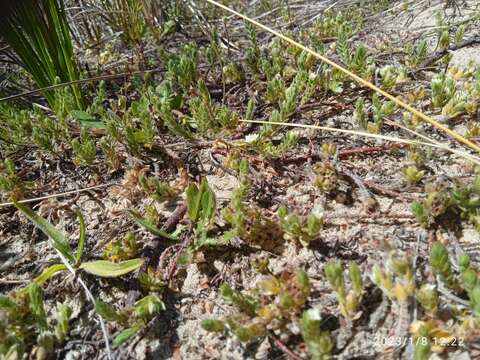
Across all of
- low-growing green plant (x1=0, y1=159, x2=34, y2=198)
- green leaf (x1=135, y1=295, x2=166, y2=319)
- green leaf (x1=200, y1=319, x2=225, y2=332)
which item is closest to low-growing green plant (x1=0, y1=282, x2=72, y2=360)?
green leaf (x1=135, y1=295, x2=166, y2=319)

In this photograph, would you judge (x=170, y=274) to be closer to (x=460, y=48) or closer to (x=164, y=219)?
(x=164, y=219)

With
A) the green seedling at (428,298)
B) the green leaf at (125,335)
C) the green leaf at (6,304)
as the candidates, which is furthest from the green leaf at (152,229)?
the green seedling at (428,298)

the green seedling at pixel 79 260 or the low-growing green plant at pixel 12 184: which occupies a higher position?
the low-growing green plant at pixel 12 184

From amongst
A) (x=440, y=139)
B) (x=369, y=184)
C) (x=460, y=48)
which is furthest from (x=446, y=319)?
(x=460, y=48)

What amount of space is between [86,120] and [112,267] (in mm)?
1015

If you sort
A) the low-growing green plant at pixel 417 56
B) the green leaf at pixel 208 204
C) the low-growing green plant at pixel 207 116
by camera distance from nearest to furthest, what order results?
the green leaf at pixel 208 204 → the low-growing green plant at pixel 207 116 → the low-growing green plant at pixel 417 56

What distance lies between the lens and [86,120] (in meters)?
2.27

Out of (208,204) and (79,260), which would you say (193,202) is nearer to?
(208,204)

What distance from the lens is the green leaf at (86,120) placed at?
2248 millimetres

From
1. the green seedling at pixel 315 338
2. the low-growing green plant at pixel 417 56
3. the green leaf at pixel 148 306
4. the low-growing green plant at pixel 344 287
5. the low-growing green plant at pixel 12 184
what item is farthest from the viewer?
the low-growing green plant at pixel 417 56

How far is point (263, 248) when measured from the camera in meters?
1.64

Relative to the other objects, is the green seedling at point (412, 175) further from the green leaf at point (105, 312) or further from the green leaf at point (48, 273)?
the green leaf at point (48, 273)

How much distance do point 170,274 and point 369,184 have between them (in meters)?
0.90

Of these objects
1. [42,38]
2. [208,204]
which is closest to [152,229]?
[208,204]
